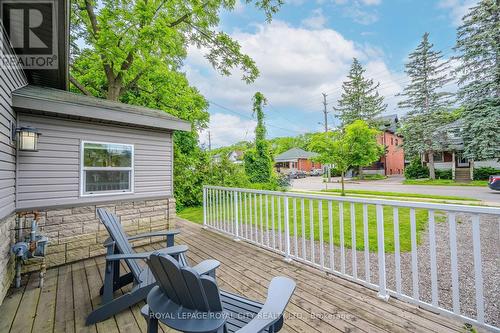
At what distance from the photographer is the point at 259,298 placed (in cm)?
244

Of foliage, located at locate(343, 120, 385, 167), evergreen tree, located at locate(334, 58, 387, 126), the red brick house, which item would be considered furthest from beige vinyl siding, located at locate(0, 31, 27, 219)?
the red brick house

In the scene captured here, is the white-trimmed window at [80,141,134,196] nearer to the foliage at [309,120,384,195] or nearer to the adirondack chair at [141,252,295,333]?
the adirondack chair at [141,252,295,333]

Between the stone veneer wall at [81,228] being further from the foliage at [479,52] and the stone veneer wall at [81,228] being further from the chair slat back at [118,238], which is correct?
the foliage at [479,52]

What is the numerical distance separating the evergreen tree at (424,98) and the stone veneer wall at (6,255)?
935 inches

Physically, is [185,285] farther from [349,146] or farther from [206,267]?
[349,146]

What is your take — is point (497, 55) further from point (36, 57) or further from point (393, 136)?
point (36, 57)

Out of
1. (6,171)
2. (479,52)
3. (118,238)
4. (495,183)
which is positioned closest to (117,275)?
(118,238)

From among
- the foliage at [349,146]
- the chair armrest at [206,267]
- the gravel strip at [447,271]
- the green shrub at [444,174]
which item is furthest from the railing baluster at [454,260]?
the green shrub at [444,174]

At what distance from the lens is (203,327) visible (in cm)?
105

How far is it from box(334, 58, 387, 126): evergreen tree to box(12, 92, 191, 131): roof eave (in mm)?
26071

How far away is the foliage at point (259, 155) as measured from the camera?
1330cm

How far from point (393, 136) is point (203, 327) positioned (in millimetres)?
34753

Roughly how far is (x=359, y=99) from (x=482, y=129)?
45.3 ft

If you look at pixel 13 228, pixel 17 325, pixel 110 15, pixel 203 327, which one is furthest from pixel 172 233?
pixel 110 15
